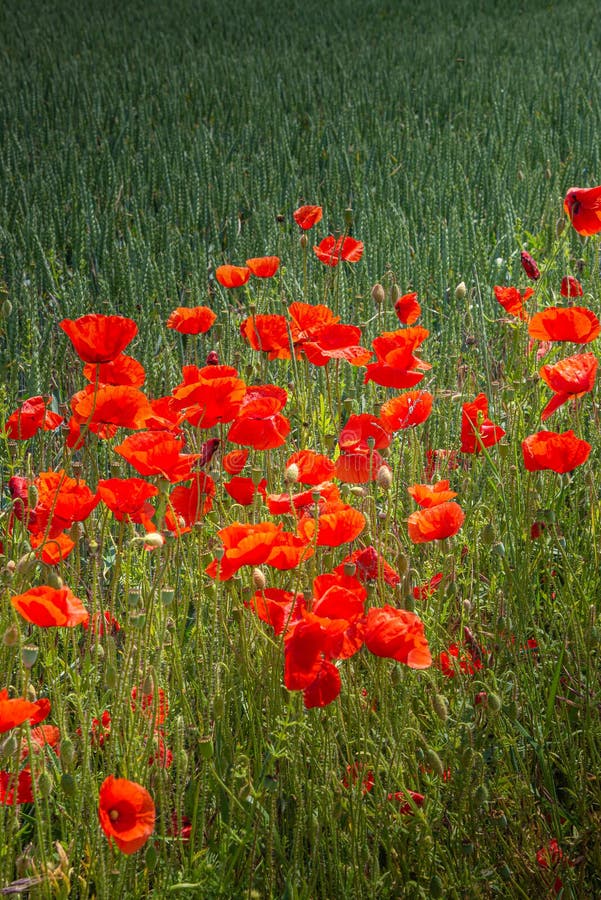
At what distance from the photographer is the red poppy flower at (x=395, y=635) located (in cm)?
102

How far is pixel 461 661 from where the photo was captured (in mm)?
1534

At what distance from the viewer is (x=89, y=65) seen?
7234 mm

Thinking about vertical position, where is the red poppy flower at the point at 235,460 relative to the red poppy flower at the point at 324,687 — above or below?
below

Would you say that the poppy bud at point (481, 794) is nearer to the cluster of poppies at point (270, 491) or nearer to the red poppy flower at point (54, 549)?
the cluster of poppies at point (270, 491)

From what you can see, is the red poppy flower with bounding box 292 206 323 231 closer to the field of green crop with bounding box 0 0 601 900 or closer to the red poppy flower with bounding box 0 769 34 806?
the field of green crop with bounding box 0 0 601 900

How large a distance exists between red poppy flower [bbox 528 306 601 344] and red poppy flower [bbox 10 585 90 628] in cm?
83

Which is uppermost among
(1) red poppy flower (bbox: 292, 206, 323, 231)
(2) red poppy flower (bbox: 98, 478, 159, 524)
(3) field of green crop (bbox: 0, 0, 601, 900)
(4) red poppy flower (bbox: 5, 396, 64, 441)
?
(1) red poppy flower (bbox: 292, 206, 323, 231)

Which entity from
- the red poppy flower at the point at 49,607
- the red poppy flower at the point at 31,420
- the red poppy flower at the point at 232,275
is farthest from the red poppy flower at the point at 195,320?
the red poppy flower at the point at 49,607

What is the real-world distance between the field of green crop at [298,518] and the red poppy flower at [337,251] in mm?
72

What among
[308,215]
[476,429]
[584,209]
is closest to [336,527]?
[476,429]

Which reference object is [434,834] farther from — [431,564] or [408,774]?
[431,564]

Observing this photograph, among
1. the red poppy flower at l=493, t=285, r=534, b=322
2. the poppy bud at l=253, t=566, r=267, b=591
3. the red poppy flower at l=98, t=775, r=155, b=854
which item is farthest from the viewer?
the red poppy flower at l=493, t=285, r=534, b=322

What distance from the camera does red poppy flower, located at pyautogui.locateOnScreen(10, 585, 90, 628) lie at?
3.21 ft

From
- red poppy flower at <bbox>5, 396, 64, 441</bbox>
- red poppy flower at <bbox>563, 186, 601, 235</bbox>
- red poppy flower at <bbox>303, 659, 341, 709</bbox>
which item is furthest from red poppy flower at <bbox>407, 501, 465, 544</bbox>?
red poppy flower at <bbox>563, 186, 601, 235</bbox>
